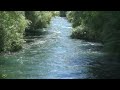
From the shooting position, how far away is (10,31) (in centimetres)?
2508

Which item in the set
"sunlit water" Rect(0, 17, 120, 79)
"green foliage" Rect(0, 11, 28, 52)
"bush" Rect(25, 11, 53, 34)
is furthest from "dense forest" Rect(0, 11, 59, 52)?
"bush" Rect(25, 11, 53, 34)

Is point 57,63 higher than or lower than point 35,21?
lower

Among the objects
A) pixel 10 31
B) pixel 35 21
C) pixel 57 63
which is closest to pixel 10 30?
pixel 10 31

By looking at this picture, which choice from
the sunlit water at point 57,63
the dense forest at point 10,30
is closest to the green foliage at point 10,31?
the dense forest at point 10,30

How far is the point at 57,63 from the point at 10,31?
4.99m

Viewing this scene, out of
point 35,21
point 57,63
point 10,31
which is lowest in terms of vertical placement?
point 57,63

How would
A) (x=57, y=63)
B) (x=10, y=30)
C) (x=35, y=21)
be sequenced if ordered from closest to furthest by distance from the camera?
(x=57, y=63) → (x=10, y=30) → (x=35, y=21)

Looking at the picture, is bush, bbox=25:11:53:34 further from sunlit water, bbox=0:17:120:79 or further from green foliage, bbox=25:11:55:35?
sunlit water, bbox=0:17:120:79

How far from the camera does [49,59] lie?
23859mm

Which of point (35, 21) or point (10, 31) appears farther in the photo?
point (35, 21)

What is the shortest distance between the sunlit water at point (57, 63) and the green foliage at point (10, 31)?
0.82 metres

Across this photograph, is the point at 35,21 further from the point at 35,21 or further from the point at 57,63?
the point at 57,63
